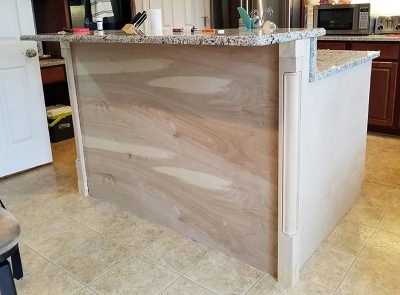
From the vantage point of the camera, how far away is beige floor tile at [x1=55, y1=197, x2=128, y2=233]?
2279 mm

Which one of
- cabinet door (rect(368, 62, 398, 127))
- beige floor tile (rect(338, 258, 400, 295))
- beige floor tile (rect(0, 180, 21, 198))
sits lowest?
beige floor tile (rect(338, 258, 400, 295))

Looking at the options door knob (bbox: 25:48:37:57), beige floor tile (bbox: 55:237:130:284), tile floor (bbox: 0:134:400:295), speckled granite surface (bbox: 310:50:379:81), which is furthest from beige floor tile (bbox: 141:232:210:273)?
door knob (bbox: 25:48:37:57)

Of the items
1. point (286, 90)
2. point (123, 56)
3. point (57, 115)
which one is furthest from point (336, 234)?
point (57, 115)

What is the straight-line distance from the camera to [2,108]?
288cm

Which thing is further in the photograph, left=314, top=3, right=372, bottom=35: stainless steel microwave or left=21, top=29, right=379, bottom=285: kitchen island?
left=314, top=3, right=372, bottom=35: stainless steel microwave

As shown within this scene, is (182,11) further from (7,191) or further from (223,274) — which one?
(223,274)

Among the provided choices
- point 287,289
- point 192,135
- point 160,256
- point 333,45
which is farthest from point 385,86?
point 160,256

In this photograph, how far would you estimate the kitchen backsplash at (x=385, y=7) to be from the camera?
384 centimetres

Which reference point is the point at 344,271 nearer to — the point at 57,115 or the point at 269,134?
the point at 269,134

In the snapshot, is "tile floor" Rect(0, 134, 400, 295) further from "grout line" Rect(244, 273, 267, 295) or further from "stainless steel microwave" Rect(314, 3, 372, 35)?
"stainless steel microwave" Rect(314, 3, 372, 35)

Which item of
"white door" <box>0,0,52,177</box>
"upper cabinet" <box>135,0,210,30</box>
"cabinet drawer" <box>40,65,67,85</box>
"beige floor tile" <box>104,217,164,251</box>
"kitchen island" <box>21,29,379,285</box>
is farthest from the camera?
"upper cabinet" <box>135,0,210,30</box>

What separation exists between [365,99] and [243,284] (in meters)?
1.25

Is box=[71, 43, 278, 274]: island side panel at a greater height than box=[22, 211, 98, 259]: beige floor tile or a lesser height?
greater

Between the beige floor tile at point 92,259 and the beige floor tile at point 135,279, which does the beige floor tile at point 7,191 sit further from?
the beige floor tile at point 135,279
